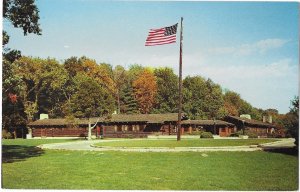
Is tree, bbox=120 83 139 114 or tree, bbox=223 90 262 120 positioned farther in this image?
tree, bbox=223 90 262 120

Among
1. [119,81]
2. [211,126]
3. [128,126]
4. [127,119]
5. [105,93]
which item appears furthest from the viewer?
[119,81]

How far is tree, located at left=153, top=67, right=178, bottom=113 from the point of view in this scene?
74.3 meters

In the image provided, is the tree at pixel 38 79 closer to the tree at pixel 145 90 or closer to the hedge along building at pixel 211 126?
the tree at pixel 145 90

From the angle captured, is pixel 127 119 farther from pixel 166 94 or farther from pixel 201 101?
pixel 201 101

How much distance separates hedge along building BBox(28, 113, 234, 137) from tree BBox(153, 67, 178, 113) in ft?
47.4

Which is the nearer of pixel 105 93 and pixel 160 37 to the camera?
pixel 160 37

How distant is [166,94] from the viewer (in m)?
75.2

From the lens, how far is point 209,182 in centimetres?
1301

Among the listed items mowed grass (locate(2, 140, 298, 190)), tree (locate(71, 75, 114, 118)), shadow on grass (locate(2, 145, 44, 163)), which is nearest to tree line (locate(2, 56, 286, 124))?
tree (locate(71, 75, 114, 118))

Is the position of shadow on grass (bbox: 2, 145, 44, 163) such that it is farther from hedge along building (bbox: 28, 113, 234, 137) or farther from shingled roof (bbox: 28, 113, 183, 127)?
shingled roof (bbox: 28, 113, 183, 127)

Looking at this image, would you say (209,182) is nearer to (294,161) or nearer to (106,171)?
(106,171)

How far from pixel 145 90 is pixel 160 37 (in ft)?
176

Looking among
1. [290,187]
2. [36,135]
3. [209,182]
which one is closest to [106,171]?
[209,182]

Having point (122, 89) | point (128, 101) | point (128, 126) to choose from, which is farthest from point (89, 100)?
point (122, 89)
